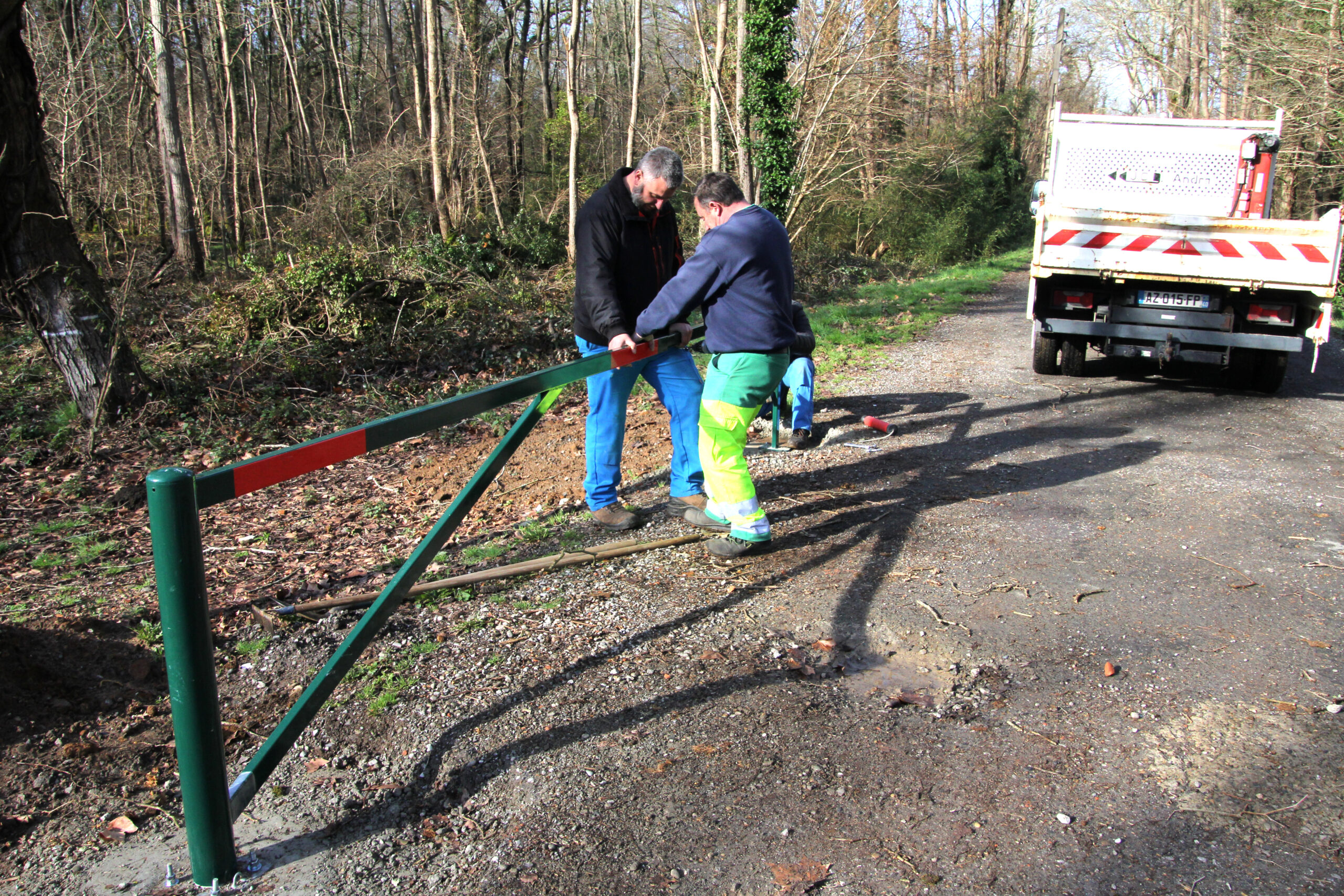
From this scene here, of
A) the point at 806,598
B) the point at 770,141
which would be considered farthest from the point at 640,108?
the point at 806,598

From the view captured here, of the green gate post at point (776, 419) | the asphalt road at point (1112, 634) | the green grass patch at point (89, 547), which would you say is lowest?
the green grass patch at point (89, 547)

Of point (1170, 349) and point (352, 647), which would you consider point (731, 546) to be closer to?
point (352, 647)

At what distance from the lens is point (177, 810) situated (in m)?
2.73

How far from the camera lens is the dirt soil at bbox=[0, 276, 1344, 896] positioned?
2.46 m

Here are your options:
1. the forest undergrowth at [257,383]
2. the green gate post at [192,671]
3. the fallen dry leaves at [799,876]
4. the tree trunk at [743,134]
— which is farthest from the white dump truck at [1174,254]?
the tree trunk at [743,134]

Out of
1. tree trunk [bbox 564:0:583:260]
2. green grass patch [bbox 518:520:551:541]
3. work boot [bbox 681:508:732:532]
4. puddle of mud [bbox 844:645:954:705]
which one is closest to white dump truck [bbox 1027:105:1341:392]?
work boot [bbox 681:508:732:532]

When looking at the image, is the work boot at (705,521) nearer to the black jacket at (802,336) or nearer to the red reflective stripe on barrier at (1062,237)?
the black jacket at (802,336)

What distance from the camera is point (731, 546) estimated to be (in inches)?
175

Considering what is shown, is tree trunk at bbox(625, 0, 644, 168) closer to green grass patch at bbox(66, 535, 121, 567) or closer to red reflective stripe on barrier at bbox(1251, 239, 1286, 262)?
red reflective stripe on barrier at bbox(1251, 239, 1286, 262)

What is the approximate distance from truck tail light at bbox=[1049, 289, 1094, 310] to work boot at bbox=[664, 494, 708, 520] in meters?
5.47

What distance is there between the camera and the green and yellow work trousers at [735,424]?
4293 mm

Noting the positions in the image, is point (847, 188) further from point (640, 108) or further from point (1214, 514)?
point (1214, 514)

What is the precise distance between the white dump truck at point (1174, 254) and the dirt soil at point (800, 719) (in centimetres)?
322

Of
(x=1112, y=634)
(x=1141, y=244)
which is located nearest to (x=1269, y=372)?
(x=1141, y=244)
